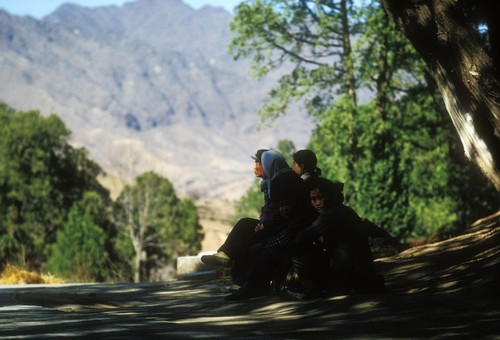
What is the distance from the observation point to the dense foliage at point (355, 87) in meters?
28.0

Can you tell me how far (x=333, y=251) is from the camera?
754cm

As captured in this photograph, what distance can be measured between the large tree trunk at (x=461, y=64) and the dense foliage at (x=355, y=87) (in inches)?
762

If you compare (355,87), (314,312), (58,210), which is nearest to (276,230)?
(314,312)

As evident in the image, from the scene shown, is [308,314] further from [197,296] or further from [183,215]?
[183,215]

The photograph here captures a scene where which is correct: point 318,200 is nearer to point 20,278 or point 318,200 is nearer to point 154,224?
point 20,278

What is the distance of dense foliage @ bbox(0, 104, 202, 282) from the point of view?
52.2 meters

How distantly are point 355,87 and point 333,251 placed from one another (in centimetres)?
2350

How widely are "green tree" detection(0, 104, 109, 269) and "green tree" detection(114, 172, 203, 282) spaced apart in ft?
17.5

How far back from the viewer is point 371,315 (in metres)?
6.00

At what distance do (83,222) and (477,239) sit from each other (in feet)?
146

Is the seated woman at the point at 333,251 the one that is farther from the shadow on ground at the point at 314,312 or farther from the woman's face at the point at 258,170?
the woman's face at the point at 258,170

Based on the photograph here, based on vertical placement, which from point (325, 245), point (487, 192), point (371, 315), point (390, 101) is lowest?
point (371, 315)

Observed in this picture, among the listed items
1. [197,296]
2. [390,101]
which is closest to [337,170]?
[390,101]

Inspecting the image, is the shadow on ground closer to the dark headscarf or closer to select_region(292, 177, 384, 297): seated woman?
select_region(292, 177, 384, 297): seated woman
